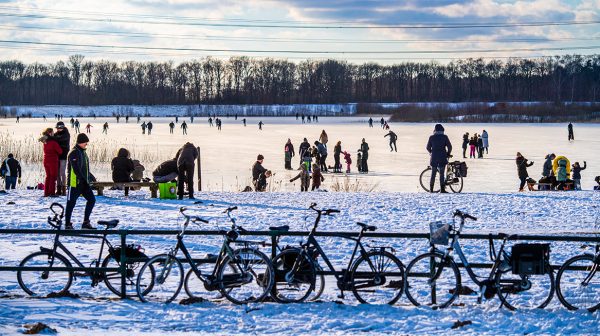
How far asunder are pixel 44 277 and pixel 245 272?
2375 millimetres

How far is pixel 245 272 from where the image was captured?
841cm

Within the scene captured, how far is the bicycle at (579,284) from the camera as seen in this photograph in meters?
8.22

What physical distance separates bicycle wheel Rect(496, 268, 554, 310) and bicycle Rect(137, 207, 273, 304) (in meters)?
2.33

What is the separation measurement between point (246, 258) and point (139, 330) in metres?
1.40

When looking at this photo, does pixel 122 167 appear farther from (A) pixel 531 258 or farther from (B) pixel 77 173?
(A) pixel 531 258

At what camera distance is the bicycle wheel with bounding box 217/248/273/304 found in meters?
8.40

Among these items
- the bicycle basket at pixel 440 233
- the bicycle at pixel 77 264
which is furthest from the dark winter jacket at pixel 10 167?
the bicycle basket at pixel 440 233

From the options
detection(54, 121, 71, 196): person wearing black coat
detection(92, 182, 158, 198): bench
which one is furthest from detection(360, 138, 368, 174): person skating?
detection(54, 121, 71, 196): person wearing black coat

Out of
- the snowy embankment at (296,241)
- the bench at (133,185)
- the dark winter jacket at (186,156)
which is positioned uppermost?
the dark winter jacket at (186,156)

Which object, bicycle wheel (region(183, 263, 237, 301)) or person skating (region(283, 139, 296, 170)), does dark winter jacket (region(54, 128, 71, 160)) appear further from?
person skating (region(283, 139, 296, 170))

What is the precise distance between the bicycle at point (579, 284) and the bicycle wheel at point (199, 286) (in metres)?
3.31

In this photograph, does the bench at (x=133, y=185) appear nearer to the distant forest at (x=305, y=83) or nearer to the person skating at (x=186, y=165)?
the person skating at (x=186, y=165)

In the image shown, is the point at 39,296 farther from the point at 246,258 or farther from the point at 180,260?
the point at 246,258

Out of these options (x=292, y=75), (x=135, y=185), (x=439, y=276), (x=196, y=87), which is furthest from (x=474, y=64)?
(x=439, y=276)
